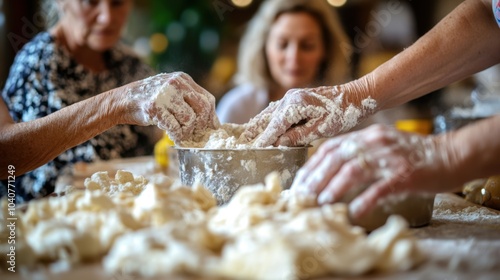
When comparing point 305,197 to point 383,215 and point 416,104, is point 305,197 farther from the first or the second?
point 416,104

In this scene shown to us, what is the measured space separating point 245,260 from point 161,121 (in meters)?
0.69

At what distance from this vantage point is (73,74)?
8.79 feet

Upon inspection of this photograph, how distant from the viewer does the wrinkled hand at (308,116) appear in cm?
133

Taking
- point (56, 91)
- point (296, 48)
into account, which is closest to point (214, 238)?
point (56, 91)

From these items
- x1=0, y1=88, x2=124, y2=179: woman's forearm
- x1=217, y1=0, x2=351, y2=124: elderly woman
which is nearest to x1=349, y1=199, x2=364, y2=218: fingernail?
x1=0, y1=88, x2=124, y2=179: woman's forearm

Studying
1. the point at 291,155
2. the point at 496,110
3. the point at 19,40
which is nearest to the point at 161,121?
the point at 291,155

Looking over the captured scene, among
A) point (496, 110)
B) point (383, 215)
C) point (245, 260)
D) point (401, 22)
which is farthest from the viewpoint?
point (401, 22)

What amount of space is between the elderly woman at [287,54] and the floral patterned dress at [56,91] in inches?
28.2

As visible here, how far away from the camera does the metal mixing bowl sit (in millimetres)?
1265

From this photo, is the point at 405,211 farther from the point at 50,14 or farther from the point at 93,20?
the point at 50,14

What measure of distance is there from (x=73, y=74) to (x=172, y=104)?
1583 millimetres

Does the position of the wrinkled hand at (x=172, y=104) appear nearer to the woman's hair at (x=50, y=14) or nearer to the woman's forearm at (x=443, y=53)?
the woman's forearm at (x=443, y=53)

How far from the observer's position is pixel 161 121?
1.33 m

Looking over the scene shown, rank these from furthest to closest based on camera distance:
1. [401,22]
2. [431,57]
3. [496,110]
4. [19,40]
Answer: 1. [401,22]
2. [19,40]
3. [496,110]
4. [431,57]
